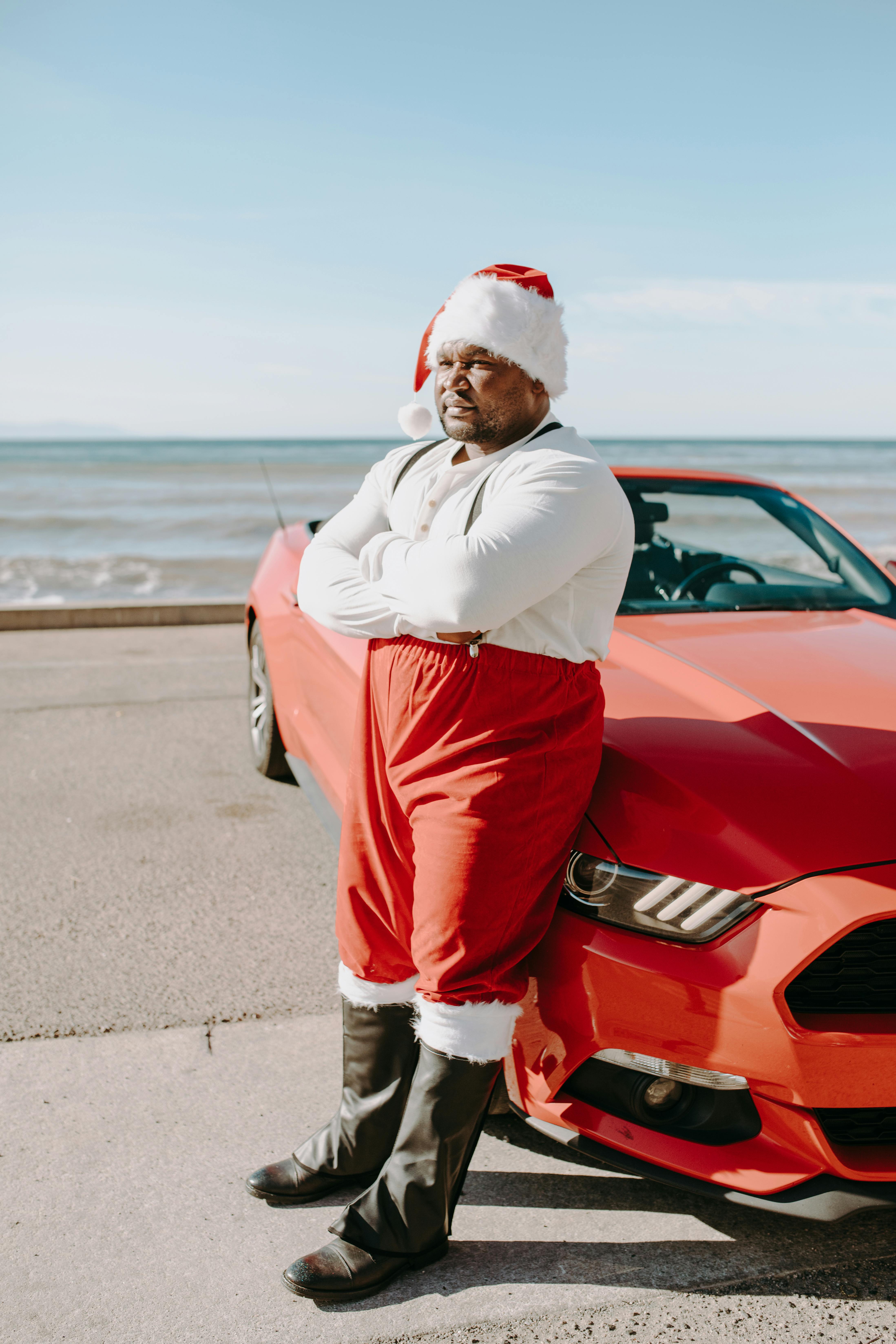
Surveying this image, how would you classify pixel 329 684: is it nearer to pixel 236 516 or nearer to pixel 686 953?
pixel 686 953

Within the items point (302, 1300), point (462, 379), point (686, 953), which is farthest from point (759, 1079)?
point (462, 379)

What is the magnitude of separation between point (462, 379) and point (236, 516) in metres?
20.7

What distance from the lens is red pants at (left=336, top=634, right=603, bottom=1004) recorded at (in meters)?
1.83

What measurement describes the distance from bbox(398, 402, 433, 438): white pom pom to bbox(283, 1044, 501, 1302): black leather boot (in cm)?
127

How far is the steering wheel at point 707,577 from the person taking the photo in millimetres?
3414

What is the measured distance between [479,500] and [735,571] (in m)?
1.90

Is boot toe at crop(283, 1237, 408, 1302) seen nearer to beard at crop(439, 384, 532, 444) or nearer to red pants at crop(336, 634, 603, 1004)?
red pants at crop(336, 634, 603, 1004)

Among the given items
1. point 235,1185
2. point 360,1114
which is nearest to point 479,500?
point 360,1114

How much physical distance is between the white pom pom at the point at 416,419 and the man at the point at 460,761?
16cm

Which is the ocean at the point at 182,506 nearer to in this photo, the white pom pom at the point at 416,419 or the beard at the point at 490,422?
the white pom pom at the point at 416,419

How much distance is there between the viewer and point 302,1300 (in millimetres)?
1870

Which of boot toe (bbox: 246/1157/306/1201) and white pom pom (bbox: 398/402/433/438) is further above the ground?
white pom pom (bbox: 398/402/433/438)

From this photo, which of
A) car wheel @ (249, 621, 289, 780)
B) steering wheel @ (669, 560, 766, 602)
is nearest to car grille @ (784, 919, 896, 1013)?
steering wheel @ (669, 560, 766, 602)

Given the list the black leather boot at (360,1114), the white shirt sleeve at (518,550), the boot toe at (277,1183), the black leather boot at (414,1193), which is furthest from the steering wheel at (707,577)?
the boot toe at (277,1183)
